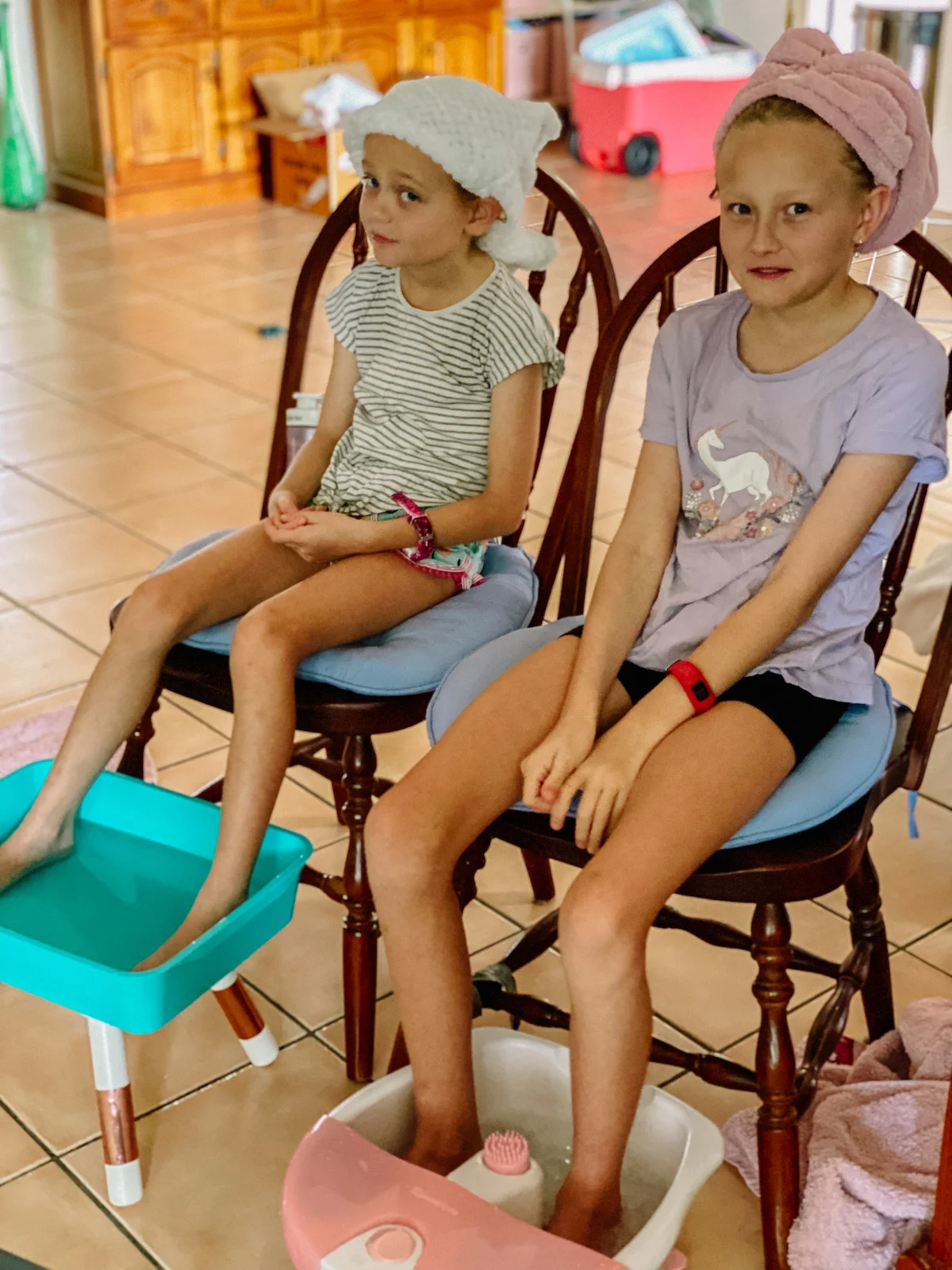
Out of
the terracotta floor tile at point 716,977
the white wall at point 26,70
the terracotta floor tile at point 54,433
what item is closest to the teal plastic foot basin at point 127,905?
the terracotta floor tile at point 716,977

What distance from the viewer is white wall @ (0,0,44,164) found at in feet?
17.7

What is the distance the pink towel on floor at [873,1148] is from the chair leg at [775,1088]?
0.02 meters

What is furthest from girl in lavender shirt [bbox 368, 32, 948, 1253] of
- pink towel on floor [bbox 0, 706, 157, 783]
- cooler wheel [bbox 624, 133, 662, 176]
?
cooler wheel [bbox 624, 133, 662, 176]

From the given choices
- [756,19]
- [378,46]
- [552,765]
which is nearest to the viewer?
[552,765]

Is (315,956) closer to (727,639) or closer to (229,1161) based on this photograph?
(229,1161)

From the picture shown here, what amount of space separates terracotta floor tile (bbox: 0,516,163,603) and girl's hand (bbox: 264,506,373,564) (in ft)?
4.01

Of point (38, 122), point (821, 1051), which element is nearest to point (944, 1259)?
point (821, 1051)

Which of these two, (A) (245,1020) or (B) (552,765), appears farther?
(A) (245,1020)

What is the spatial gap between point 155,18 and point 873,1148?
4.79 meters

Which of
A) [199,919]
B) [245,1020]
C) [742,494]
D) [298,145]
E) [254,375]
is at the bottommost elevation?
[254,375]

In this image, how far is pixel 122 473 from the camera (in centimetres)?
329

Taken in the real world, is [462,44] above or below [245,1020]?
above

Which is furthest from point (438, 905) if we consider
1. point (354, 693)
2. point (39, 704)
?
point (39, 704)

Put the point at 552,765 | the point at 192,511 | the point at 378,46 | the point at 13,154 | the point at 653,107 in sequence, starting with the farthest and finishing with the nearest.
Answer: the point at 653,107, the point at 378,46, the point at 13,154, the point at 192,511, the point at 552,765
